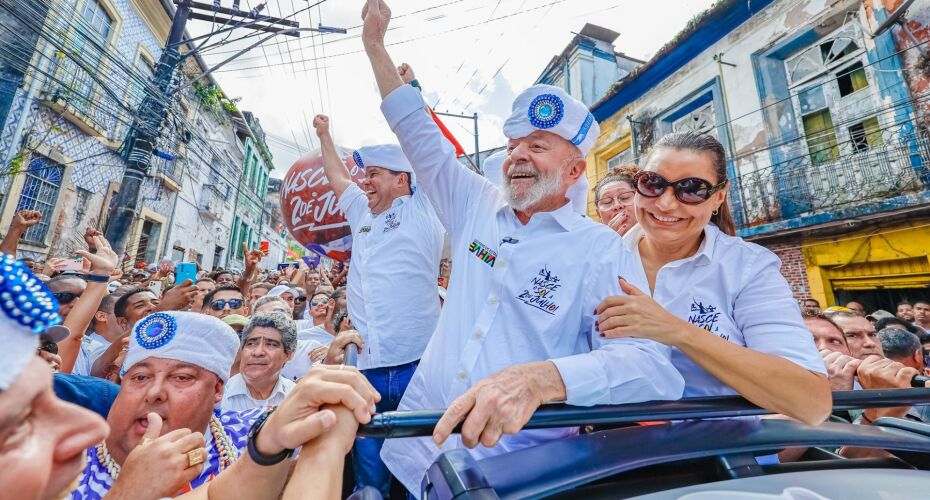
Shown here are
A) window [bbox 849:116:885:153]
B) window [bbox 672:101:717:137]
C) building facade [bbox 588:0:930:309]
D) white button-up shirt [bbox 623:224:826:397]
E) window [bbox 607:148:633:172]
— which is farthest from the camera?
window [bbox 607:148:633:172]

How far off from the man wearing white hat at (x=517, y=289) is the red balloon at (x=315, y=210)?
232 centimetres

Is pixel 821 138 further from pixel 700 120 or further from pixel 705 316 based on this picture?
pixel 705 316

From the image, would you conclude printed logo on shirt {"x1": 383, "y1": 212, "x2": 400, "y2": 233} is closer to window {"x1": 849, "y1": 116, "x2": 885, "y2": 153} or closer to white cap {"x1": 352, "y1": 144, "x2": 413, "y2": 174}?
white cap {"x1": 352, "y1": 144, "x2": 413, "y2": 174}

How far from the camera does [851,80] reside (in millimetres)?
9281

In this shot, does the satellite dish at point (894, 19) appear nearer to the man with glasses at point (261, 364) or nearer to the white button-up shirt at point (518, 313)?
the white button-up shirt at point (518, 313)

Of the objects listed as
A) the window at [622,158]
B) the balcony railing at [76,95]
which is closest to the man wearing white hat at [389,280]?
the balcony railing at [76,95]

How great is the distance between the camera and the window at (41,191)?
10141 millimetres

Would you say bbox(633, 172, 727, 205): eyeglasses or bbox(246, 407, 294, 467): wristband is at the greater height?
bbox(633, 172, 727, 205): eyeglasses

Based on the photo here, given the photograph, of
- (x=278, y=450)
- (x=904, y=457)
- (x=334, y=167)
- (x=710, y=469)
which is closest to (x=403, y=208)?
(x=334, y=167)

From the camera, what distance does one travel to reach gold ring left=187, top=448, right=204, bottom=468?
1.24 meters

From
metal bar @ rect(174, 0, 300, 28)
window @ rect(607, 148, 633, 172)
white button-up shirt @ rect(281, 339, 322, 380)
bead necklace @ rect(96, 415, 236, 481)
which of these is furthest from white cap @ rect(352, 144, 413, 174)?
window @ rect(607, 148, 633, 172)

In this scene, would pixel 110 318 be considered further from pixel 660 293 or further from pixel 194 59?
pixel 194 59

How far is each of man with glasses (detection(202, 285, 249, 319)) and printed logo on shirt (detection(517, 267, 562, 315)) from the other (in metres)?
4.24

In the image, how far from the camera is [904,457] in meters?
1.29
